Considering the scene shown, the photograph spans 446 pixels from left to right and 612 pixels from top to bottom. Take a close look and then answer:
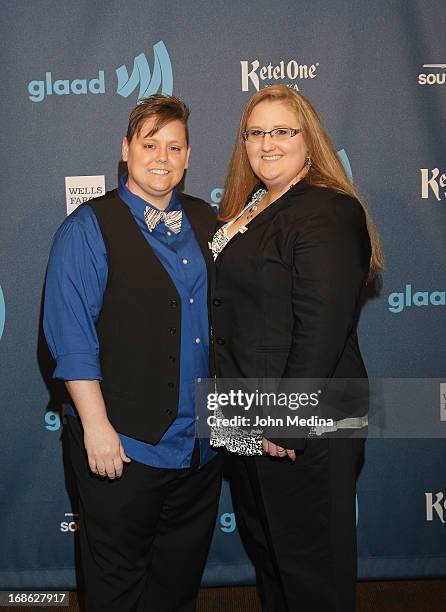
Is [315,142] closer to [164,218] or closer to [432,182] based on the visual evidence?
[164,218]

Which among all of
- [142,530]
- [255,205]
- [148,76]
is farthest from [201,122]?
[142,530]

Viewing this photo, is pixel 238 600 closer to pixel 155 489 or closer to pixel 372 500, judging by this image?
pixel 372 500

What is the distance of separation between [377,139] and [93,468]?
1.54 metres

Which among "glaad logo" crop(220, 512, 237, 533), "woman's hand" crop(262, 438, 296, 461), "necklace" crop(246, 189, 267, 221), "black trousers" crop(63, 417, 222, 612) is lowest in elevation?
"glaad logo" crop(220, 512, 237, 533)

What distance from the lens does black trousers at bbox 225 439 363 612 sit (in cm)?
187

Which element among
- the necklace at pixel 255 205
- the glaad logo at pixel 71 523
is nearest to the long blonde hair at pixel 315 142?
the necklace at pixel 255 205

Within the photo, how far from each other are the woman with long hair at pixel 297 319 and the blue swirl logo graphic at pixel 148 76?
698mm

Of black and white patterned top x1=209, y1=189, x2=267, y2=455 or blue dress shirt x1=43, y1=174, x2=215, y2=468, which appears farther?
black and white patterned top x1=209, y1=189, x2=267, y2=455

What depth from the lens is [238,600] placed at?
271 centimetres

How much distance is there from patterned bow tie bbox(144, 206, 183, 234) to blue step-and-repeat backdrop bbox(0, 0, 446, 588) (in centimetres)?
71

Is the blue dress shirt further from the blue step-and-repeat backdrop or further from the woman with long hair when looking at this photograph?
the blue step-and-repeat backdrop

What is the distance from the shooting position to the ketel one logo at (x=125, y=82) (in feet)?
8.47

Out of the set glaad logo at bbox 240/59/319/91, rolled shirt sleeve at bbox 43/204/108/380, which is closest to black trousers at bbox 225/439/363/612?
rolled shirt sleeve at bbox 43/204/108/380

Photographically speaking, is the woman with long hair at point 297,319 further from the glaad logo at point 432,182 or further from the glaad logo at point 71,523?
the glaad logo at point 71,523
